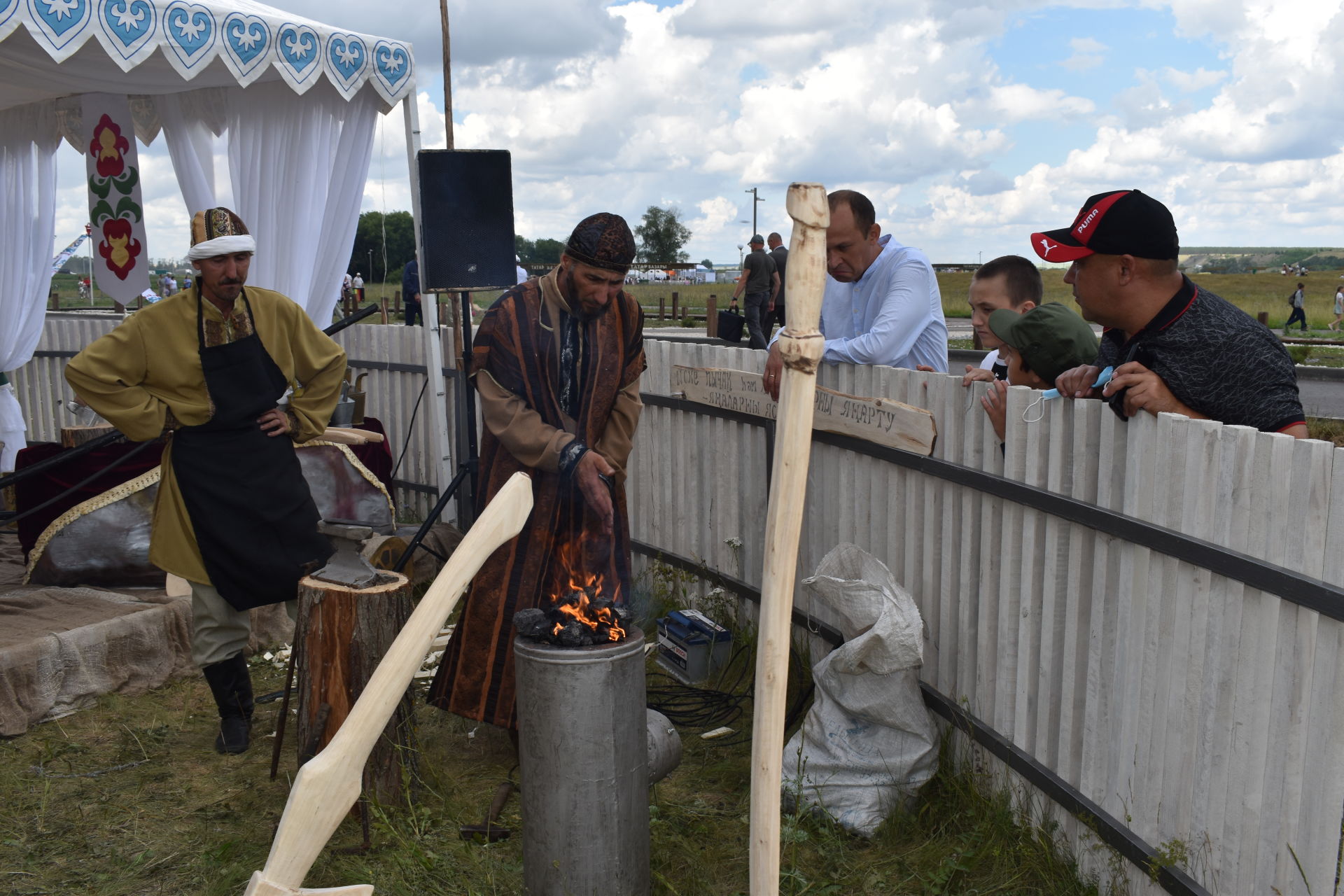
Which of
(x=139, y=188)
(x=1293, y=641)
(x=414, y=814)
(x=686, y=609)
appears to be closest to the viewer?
(x=1293, y=641)

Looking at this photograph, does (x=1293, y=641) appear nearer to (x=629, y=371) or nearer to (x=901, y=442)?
(x=901, y=442)

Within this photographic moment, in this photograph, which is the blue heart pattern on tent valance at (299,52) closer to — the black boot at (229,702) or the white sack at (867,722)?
the black boot at (229,702)

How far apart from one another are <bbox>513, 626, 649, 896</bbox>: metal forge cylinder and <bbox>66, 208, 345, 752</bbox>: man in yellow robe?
177cm

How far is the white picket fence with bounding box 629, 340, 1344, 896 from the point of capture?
243 centimetres

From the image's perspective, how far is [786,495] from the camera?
7.60 ft

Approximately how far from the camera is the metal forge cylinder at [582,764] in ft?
10.0

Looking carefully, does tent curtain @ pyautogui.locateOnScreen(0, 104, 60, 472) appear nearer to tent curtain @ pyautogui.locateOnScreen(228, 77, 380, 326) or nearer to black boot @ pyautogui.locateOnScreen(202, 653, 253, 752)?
tent curtain @ pyautogui.locateOnScreen(228, 77, 380, 326)

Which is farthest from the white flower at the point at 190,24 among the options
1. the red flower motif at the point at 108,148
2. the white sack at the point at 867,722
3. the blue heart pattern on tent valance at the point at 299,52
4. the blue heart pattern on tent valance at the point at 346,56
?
the white sack at the point at 867,722

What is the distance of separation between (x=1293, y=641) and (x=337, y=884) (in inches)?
110

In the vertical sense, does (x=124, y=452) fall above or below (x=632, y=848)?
above

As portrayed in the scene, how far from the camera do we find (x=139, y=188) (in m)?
7.93

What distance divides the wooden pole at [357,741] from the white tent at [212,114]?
412 cm

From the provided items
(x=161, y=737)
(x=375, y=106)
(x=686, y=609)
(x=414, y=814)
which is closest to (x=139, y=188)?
(x=375, y=106)

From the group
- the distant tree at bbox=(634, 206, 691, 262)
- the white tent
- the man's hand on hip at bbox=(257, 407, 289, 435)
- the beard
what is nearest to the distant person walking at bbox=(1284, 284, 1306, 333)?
the white tent
